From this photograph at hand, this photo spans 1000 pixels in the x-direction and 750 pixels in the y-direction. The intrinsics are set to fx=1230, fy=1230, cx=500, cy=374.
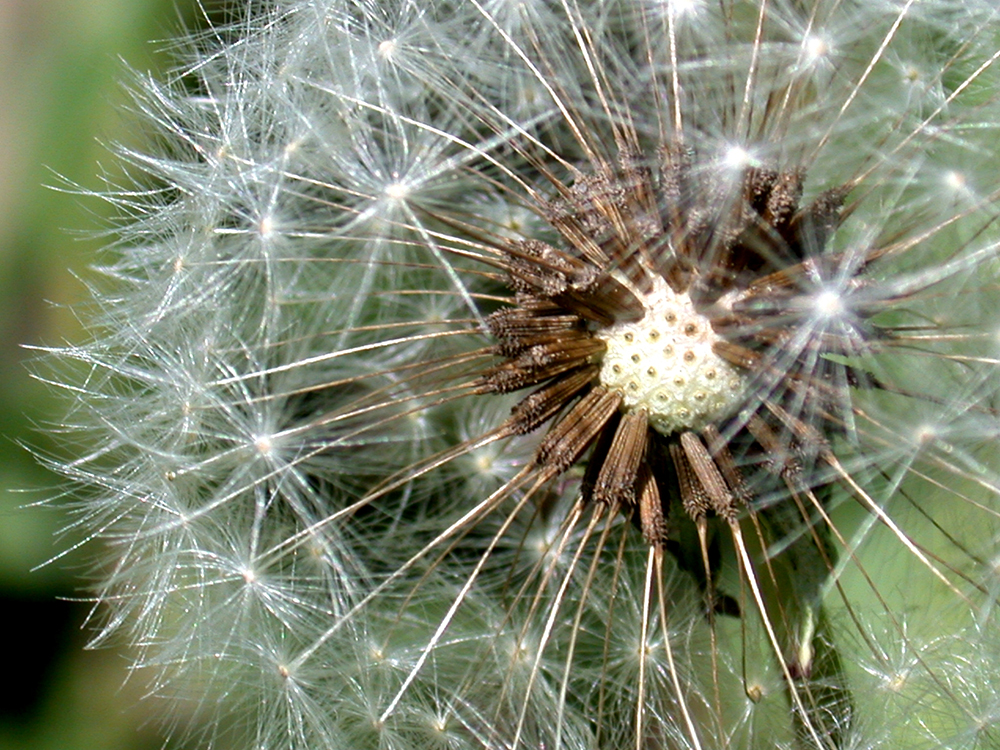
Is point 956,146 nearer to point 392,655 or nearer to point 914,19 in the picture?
point 914,19

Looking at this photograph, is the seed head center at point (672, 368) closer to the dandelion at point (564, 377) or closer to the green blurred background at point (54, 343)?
the dandelion at point (564, 377)

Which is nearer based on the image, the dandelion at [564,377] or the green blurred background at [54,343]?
the dandelion at [564,377]

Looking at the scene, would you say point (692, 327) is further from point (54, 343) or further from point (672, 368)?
point (54, 343)

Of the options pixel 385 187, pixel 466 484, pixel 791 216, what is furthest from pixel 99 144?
pixel 791 216

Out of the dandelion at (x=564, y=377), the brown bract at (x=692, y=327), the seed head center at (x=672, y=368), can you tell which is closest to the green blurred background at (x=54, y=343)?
the dandelion at (x=564, y=377)

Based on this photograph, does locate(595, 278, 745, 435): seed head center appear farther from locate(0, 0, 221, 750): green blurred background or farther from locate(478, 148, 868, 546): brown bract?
locate(0, 0, 221, 750): green blurred background

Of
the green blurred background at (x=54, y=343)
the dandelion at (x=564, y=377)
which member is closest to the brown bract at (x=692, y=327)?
the dandelion at (x=564, y=377)

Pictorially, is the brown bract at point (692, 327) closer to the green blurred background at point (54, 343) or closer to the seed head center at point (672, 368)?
the seed head center at point (672, 368)
